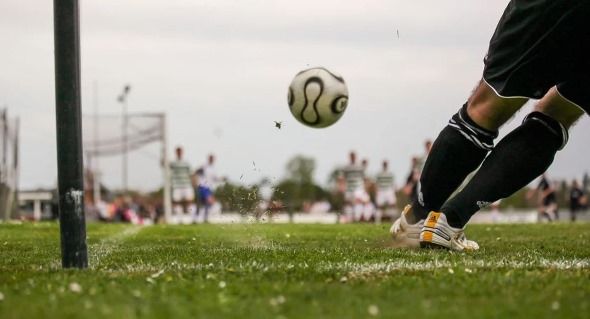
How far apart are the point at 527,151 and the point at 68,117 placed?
2904mm

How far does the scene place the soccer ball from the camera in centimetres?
677

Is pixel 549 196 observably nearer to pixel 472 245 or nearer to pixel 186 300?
pixel 472 245

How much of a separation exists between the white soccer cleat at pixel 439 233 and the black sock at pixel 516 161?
0.32ft

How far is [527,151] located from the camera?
6.05 m

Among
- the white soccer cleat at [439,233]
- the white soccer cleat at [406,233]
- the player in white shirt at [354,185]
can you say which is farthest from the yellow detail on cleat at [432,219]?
the player in white shirt at [354,185]

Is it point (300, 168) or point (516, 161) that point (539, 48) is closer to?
point (516, 161)

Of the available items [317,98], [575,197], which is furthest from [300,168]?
[317,98]

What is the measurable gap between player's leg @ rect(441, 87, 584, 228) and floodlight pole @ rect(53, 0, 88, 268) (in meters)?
2.63

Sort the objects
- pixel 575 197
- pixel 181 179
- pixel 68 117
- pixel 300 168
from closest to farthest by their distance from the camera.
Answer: pixel 68 117 < pixel 181 179 < pixel 575 197 < pixel 300 168

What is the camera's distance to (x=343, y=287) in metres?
3.96

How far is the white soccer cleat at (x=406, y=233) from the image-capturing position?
6.57 meters

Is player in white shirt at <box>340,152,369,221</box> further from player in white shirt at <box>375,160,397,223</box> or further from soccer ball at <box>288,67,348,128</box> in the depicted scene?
Answer: soccer ball at <box>288,67,348,128</box>

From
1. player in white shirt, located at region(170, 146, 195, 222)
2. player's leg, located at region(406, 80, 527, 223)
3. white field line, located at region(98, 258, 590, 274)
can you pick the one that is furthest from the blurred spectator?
white field line, located at region(98, 258, 590, 274)

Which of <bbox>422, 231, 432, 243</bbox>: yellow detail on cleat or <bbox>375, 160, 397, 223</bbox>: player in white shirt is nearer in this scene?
<bbox>422, 231, 432, 243</bbox>: yellow detail on cleat
